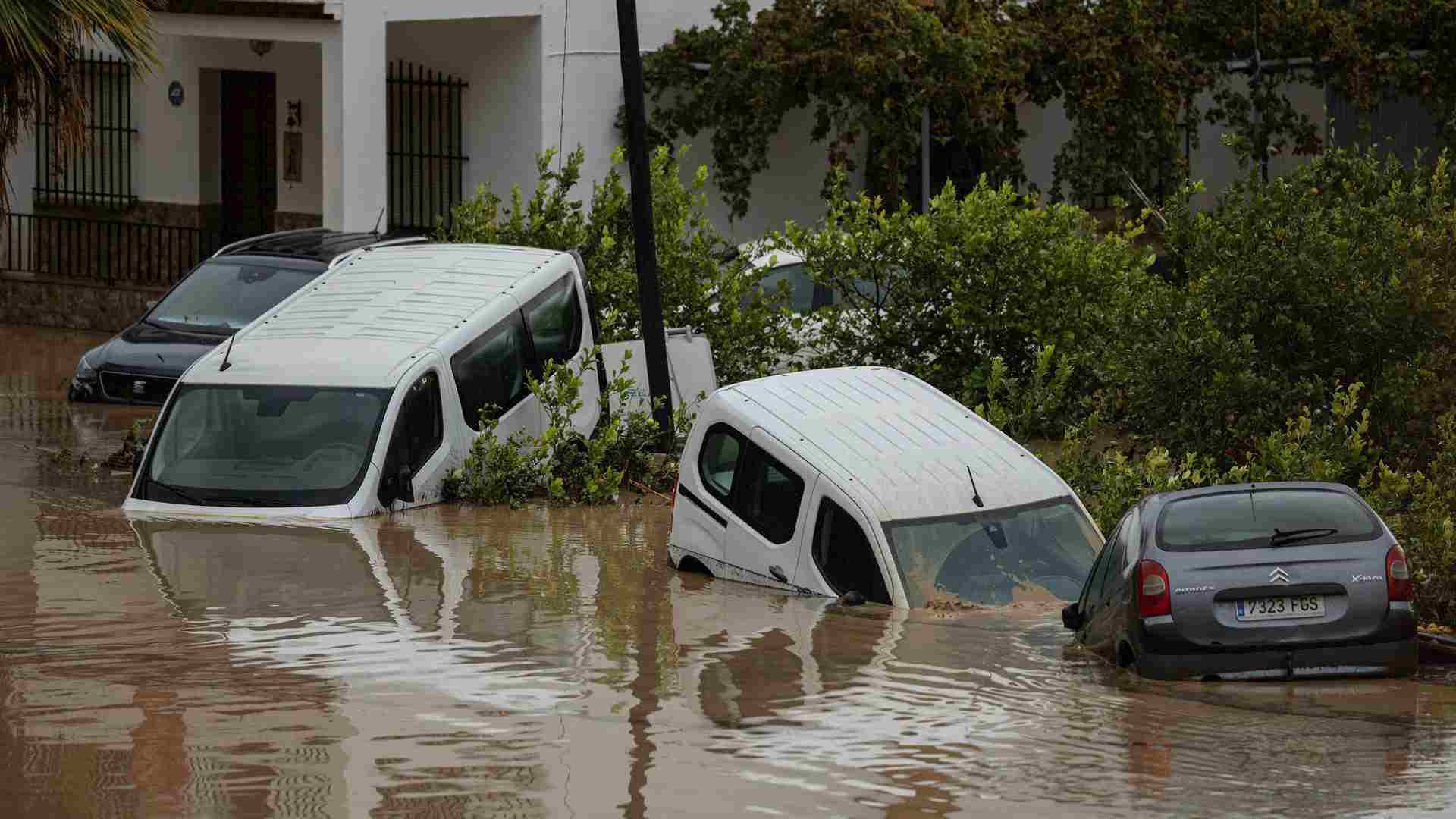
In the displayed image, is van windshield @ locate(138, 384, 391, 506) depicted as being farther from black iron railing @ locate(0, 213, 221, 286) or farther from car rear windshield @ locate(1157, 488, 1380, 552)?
black iron railing @ locate(0, 213, 221, 286)

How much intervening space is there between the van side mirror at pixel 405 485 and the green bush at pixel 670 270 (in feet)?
12.6

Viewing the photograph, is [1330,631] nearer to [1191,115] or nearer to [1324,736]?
[1324,736]

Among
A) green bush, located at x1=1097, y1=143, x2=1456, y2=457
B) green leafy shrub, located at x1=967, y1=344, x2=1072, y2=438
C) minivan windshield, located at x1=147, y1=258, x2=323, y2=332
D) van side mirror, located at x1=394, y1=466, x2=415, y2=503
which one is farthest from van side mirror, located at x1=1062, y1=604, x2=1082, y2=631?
minivan windshield, located at x1=147, y1=258, x2=323, y2=332

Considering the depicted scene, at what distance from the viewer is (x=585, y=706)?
8.84 m

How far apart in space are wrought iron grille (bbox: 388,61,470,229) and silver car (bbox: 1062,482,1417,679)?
17.6m

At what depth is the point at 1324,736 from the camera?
851 centimetres

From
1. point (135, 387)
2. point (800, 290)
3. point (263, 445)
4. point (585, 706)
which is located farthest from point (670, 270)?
point (585, 706)

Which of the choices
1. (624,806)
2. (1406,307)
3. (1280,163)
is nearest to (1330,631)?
(624,806)

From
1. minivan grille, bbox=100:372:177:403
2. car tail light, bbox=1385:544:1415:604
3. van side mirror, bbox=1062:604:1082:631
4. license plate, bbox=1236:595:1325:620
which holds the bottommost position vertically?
van side mirror, bbox=1062:604:1082:631

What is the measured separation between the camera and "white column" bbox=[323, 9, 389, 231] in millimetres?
23297

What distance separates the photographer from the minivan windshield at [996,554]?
11219 millimetres

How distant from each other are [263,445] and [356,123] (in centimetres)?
995

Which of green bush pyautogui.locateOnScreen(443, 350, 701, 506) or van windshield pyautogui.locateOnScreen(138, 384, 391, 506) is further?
green bush pyautogui.locateOnScreen(443, 350, 701, 506)

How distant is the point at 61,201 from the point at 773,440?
18.7 meters
